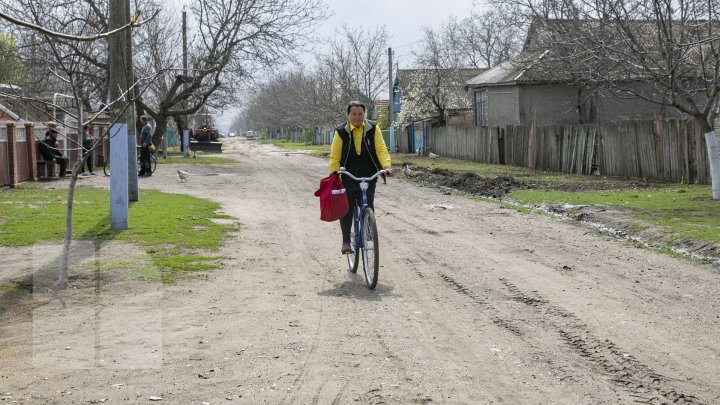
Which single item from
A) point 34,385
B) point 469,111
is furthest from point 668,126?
point 469,111

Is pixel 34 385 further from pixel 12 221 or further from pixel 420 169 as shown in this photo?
pixel 420 169

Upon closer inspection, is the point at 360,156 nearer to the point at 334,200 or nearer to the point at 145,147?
the point at 334,200

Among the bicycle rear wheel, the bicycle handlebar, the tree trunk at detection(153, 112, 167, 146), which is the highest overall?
the tree trunk at detection(153, 112, 167, 146)

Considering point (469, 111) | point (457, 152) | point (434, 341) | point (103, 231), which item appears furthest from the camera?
point (469, 111)

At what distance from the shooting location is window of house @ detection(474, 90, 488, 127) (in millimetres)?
45406

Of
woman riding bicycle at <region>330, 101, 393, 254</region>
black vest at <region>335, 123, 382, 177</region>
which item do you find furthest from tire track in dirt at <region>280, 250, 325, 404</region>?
black vest at <region>335, 123, 382, 177</region>

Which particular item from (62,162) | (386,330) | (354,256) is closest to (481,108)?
(62,162)

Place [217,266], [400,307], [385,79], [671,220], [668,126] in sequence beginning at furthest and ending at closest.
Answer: [385,79] → [668,126] → [671,220] → [217,266] → [400,307]

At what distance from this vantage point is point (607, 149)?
25.3 m

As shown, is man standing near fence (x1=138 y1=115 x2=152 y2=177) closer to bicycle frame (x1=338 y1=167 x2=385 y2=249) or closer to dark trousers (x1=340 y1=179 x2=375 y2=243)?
dark trousers (x1=340 y1=179 x2=375 y2=243)

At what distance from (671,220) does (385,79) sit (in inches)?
2069

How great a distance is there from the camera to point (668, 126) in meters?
21.8

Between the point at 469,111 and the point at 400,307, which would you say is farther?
the point at 469,111

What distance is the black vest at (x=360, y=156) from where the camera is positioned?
29.7 ft
